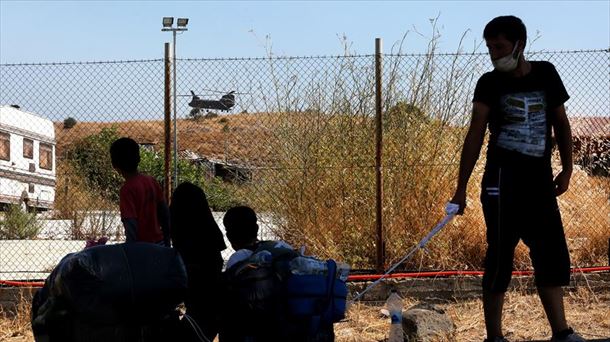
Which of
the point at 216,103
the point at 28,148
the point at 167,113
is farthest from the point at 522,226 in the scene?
the point at 28,148

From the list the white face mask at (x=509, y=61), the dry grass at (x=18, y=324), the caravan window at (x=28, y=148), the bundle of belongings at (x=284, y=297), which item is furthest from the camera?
the caravan window at (x=28, y=148)

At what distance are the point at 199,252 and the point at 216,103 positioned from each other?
14.7 ft

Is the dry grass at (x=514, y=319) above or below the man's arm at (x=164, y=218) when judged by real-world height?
below

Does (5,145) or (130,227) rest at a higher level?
(5,145)

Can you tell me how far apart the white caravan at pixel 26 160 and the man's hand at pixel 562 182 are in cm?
1445

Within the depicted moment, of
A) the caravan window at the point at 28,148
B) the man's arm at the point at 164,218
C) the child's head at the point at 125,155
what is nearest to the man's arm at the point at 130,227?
the man's arm at the point at 164,218

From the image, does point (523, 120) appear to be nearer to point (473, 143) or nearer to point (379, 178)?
point (473, 143)

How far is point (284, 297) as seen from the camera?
15.5ft

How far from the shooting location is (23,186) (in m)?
20.8

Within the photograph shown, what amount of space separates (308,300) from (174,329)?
667 millimetres

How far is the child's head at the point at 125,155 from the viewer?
6.26 meters

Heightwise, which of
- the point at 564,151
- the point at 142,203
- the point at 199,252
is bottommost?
the point at 199,252

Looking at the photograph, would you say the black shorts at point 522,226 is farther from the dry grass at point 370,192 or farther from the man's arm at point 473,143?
the dry grass at point 370,192

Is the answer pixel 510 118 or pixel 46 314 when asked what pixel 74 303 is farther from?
pixel 510 118
